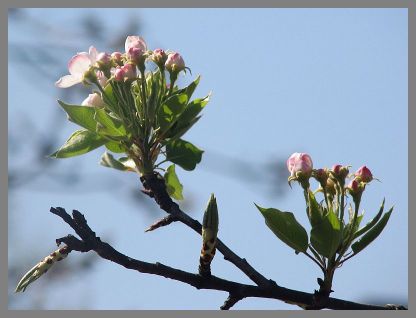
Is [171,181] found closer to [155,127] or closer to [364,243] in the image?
[155,127]

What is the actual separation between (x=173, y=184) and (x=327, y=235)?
50cm

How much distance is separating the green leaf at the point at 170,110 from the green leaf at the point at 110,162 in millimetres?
162

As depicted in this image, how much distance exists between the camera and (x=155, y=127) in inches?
83.7

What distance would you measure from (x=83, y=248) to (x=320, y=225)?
511mm

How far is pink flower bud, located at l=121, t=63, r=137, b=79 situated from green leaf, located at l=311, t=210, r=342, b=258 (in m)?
0.53

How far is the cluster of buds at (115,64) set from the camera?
211 centimetres

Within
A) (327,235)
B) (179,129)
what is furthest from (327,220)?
(179,129)

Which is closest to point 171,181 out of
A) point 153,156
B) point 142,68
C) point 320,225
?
point 153,156

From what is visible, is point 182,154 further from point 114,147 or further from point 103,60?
point 103,60

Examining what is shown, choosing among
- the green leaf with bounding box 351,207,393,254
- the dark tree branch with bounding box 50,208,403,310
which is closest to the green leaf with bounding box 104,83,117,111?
the dark tree branch with bounding box 50,208,403,310

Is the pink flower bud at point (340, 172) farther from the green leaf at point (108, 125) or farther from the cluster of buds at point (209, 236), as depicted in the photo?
the green leaf at point (108, 125)

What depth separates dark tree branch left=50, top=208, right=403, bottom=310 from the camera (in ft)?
5.88

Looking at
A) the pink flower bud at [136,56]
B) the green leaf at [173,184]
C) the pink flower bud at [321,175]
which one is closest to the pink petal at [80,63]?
the pink flower bud at [136,56]

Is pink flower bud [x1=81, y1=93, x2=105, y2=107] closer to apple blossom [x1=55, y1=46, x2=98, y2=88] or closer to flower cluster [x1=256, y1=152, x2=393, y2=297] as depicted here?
apple blossom [x1=55, y1=46, x2=98, y2=88]
